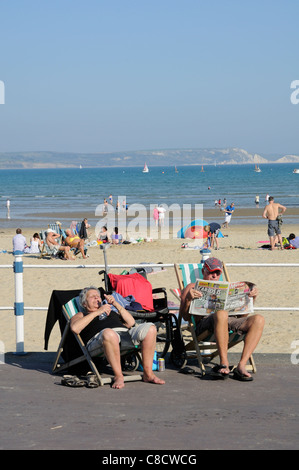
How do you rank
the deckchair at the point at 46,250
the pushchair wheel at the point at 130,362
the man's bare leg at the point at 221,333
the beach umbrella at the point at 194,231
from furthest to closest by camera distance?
the beach umbrella at the point at 194,231 < the deckchair at the point at 46,250 < the pushchair wheel at the point at 130,362 < the man's bare leg at the point at 221,333

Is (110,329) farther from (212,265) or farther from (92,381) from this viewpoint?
(212,265)

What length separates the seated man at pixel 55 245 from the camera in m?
17.6

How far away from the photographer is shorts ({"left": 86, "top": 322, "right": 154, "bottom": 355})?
5.62 m

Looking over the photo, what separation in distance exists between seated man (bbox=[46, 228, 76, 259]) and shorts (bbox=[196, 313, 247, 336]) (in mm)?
11835

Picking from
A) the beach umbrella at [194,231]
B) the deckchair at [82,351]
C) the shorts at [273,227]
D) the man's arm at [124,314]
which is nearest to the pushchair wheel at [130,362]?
the deckchair at [82,351]

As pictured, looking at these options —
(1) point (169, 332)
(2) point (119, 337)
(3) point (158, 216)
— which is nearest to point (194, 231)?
(3) point (158, 216)

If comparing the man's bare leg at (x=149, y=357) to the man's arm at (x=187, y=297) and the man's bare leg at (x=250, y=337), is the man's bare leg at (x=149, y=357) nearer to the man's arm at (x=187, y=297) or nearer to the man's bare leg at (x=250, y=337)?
the man's arm at (x=187, y=297)

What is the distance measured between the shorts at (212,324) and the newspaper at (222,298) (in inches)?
2.3

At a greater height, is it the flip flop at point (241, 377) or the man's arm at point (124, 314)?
the man's arm at point (124, 314)

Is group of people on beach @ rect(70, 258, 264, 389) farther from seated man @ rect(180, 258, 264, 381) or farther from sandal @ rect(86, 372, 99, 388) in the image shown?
sandal @ rect(86, 372, 99, 388)

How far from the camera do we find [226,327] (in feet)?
19.0

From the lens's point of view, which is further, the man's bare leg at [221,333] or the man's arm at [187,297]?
the man's arm at [187,297]

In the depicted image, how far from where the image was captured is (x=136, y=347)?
570 centimetres

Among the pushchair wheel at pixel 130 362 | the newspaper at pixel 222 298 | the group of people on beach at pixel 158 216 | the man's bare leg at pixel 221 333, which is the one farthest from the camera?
the group of people on beach at pixel 158 216
